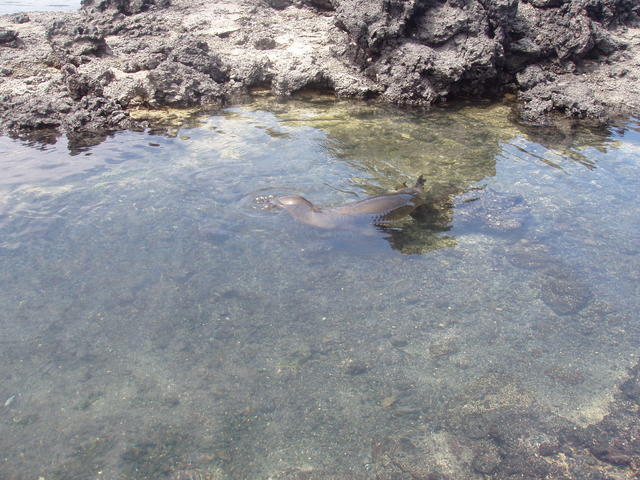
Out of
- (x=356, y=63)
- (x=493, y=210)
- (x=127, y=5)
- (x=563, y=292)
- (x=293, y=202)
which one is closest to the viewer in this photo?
(x=563, y=292)

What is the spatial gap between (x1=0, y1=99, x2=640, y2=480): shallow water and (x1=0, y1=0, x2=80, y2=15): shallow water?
616 inches

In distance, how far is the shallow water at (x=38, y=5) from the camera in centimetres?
2018

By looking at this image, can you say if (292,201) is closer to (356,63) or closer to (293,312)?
(293,312)

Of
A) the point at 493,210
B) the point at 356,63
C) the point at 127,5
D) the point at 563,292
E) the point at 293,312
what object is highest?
the point at 127,5

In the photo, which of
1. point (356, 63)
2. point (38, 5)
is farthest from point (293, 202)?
point (38, 5)

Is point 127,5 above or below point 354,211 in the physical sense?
above

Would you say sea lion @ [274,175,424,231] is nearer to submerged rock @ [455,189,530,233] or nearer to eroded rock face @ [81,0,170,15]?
submerged rock @ [455,189,530,233]

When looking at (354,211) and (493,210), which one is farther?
(493,210)

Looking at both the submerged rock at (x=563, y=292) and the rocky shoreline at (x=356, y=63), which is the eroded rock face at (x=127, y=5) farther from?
the submerged rock at (x=563, y=292)

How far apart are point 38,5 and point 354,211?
916 inches

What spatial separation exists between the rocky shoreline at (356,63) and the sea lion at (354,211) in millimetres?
5452

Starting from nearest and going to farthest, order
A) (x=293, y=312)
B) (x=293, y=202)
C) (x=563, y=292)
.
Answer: (x=293, y=312) < (x=563, y=292) < (x=293, y=202)

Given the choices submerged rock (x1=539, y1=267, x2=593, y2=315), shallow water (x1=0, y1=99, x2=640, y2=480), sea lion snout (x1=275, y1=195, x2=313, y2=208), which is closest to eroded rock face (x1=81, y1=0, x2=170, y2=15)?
shallow water (x1=0, y1=99, x2=640, y2=480)

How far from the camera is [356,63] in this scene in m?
12.6
